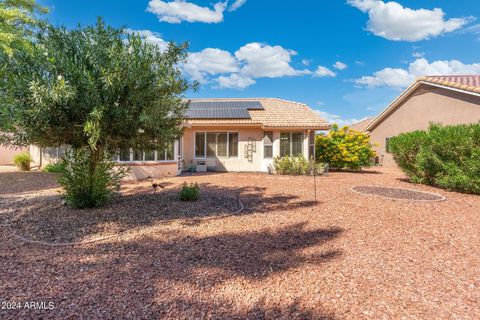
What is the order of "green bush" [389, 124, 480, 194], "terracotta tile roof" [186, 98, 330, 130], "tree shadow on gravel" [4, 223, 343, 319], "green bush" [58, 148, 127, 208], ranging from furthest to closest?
1. "terracotta tile roof" [186, 98, 330, 130]
2. "green bush" [389, 124, 480, 194]
3. "green bush" [58, 148, 127, 208]
4. "tree shadow on gravel" [4, 223, 343, 319]

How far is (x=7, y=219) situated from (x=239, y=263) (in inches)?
226

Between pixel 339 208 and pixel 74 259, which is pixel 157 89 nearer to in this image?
pixel 74 259

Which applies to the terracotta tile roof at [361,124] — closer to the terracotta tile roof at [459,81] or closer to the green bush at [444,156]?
the terracotta tile roof at [459,81]

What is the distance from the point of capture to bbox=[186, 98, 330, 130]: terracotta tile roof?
1539cm

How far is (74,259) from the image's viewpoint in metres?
3.91

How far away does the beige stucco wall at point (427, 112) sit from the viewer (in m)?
14.7

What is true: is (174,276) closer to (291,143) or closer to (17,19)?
(291,143)

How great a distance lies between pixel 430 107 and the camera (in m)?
17.2

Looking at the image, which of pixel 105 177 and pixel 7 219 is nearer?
pixel 7 219

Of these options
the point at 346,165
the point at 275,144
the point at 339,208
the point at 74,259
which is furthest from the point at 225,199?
the point at 346,165

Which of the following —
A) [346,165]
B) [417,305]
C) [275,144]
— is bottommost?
[417,305]

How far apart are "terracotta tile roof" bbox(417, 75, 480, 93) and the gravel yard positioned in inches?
418

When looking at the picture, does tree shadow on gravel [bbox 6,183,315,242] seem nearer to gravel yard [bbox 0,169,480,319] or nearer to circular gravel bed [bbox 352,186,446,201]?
gravel yard [bbox 0,169,480,319]

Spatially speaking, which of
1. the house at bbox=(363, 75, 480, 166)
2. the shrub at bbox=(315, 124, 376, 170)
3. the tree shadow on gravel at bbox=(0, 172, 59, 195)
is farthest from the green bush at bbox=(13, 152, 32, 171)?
the house at bbox=(363, 75, 480, 166)
